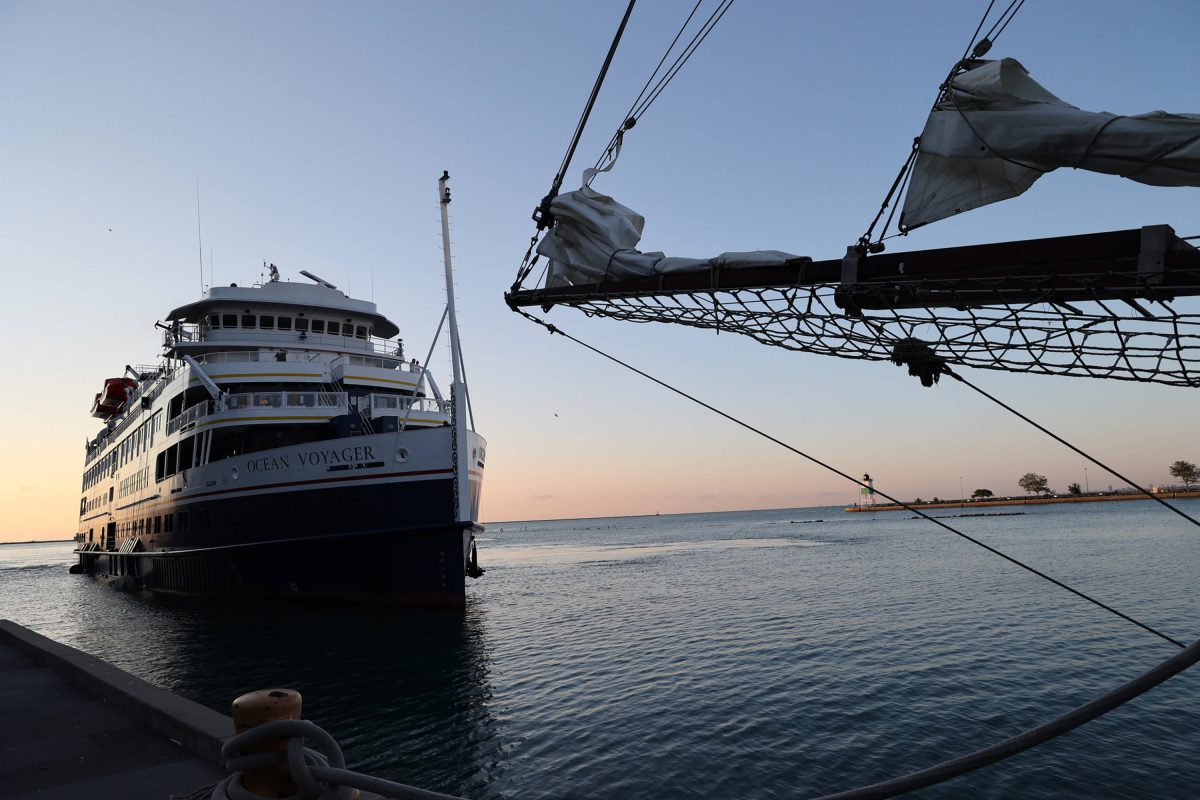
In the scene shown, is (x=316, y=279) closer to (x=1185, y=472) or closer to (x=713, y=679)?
(x=713, y=679)

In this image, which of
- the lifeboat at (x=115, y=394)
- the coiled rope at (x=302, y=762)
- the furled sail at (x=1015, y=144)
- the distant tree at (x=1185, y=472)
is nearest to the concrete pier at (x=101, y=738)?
the coiled rope at (x=302, y=762)

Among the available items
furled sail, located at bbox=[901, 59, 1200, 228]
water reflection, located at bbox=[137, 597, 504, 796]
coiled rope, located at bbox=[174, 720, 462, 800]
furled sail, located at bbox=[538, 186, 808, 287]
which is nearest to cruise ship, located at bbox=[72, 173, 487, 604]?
water reflection, located at bbox=[137, 597, 504, 796]

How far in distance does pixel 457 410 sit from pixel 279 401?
6.08 meters

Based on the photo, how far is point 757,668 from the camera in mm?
14367

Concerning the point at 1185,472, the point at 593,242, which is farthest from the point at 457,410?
the point at 1185,472

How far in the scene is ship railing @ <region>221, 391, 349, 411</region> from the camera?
68.6ft

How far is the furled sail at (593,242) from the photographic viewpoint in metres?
7.55

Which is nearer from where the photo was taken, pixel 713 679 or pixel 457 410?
pixel 713 679

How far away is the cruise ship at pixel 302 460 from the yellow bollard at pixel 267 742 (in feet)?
52.1

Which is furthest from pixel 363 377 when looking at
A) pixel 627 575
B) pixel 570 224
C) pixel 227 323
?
pixel 627 575

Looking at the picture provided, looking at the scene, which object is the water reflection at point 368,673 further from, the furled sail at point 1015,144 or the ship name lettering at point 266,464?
the furled sail at point 1015,144

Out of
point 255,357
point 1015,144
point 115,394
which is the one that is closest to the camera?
point 1015,144

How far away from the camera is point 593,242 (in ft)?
26.0

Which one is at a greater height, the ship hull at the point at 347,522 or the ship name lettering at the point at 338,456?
the ship name lettering at the point at 338,456
